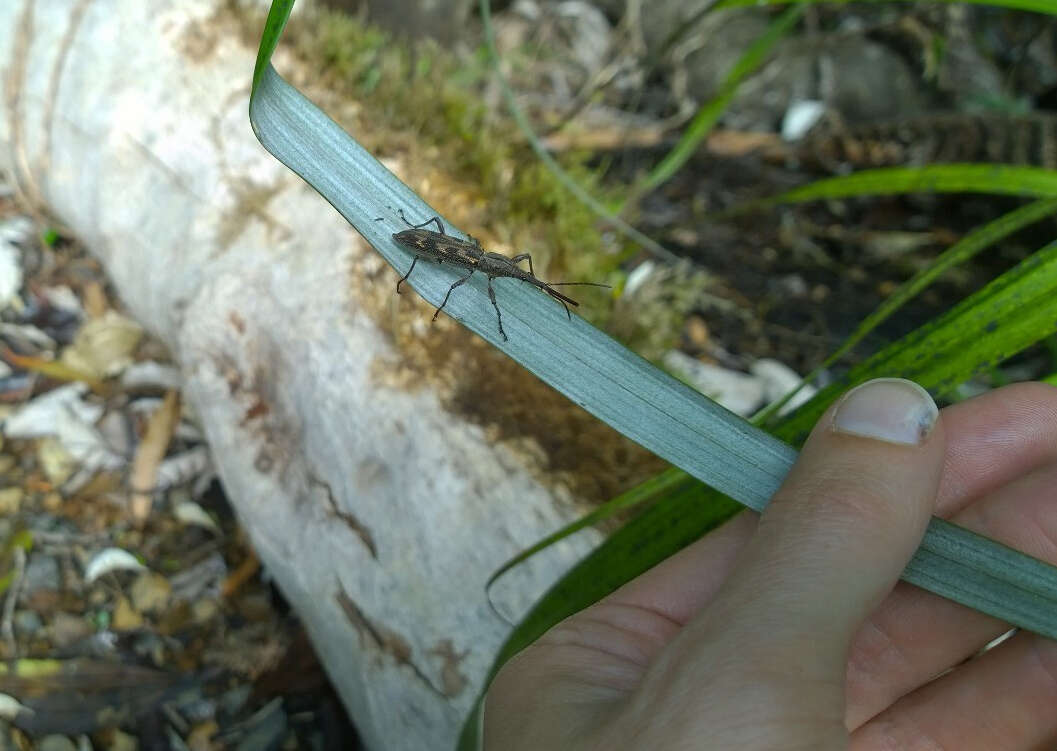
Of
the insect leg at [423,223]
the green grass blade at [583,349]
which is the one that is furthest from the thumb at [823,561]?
the insect leg at [423,223]

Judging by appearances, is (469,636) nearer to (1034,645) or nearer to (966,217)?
(1034,645)

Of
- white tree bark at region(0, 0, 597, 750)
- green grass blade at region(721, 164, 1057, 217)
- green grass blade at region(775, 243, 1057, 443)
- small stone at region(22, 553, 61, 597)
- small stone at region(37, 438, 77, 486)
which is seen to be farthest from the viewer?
small stone at region(37, 438, 77, 486)

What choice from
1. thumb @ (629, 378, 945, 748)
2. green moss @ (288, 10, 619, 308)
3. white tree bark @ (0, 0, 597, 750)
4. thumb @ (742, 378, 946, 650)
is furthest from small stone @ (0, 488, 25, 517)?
thumb @ (742, 378, 946, 650)

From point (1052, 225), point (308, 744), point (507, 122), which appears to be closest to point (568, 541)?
point (308, 744)

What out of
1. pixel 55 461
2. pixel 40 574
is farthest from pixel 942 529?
pixel 55 461

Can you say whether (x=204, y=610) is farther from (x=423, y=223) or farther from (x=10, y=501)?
(x=423, y=223)

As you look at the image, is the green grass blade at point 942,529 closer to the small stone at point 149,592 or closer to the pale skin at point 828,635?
the pale skin at point 828,635

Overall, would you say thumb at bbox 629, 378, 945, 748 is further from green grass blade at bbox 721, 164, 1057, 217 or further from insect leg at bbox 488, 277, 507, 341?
green grass blade at bbox 721, 164, 1057, 217
